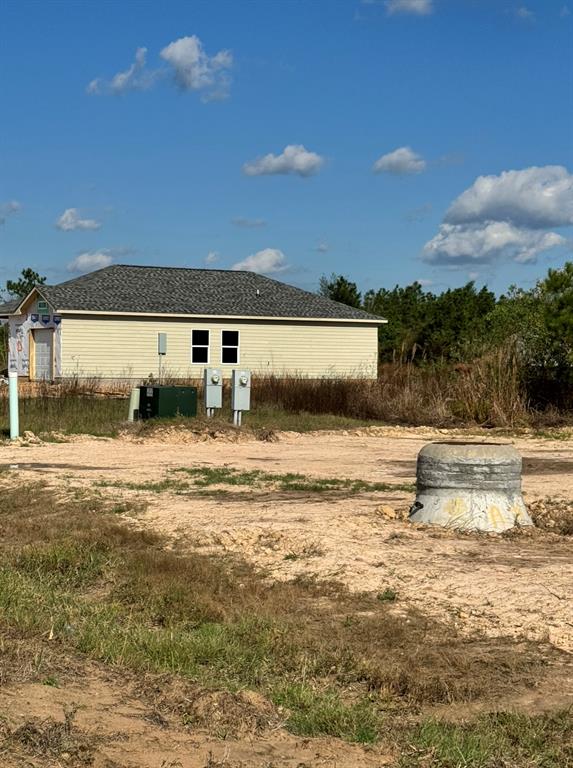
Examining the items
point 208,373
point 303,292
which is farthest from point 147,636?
point 303,292

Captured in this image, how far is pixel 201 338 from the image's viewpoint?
3909cm

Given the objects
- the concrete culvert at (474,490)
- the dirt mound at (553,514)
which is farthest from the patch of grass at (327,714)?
the dirt mound at (553,514)

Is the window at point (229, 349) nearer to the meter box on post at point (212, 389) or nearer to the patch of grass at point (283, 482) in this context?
the meter box on post at point (212, 389)

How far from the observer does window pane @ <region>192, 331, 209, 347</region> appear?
3891 cm

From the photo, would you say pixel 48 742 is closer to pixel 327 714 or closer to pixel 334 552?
pixel 327 714

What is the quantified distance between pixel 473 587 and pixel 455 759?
3.59m

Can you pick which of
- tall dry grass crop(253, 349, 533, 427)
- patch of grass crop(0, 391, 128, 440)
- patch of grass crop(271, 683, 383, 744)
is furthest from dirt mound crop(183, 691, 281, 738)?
tall dry grass crop(253, 349, 533, 427)

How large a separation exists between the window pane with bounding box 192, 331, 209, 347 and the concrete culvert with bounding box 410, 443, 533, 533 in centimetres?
2821

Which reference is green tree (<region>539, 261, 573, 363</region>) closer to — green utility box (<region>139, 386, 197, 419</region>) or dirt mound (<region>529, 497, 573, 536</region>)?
green utility box (<region>139, 386, 197, 419</region>)

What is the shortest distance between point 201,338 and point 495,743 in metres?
34.4

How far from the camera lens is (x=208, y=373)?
24.6 meters

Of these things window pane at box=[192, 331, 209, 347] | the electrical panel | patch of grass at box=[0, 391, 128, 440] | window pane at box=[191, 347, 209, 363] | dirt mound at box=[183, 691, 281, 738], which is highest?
window pane at box=[192, 331, 209, 347]

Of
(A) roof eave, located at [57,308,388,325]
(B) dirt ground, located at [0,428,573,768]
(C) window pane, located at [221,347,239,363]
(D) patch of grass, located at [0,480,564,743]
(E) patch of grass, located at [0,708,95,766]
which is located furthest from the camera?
(C) window pane, located at [221,347,239,363]

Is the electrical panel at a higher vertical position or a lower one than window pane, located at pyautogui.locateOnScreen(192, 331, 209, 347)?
lower
